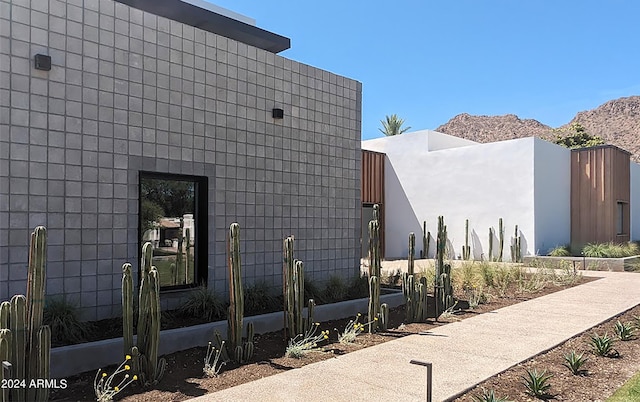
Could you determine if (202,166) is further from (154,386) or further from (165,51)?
(154,386)

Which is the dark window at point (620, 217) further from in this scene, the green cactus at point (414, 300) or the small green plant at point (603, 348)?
the small green plant at point (603, 348)

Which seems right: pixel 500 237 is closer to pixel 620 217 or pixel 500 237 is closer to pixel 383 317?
pixel 620 217

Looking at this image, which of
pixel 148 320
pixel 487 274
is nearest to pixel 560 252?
pixel 487 274

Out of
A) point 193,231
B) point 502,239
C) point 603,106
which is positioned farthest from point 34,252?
point 603,106

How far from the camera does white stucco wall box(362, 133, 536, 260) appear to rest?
62.7 feet

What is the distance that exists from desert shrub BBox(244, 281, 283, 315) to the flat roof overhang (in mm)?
6129

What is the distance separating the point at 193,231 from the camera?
8148 millimetres

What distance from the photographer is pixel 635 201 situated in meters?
26.3

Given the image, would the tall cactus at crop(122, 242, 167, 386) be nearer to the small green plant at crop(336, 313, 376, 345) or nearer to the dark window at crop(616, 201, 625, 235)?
the small green plant at crop(336, 313, 376, 345)

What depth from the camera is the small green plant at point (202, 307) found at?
726cm

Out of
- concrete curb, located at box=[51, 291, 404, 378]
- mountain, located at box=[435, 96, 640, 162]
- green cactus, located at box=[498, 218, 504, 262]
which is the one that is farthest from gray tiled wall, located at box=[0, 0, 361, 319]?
mountain, located at box=[435, 96, 640, 162]

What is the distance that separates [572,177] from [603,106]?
70589mm

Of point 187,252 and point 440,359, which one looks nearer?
point 440,359

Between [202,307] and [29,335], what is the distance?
10.8 ft
